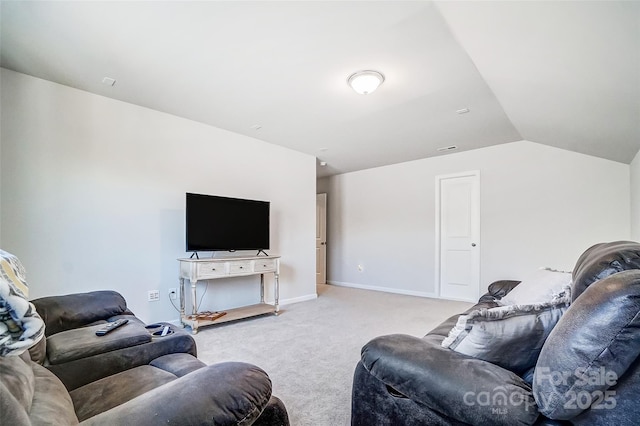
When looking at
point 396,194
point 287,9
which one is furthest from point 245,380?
point 396,194

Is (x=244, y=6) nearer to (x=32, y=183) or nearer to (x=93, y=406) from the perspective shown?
(x=93, y=406)

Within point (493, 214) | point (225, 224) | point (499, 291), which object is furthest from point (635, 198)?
point (225, 224)

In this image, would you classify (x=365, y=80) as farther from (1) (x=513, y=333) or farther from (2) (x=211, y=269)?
(2) (x=211, y=269)

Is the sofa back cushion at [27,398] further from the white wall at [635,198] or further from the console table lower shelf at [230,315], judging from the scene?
the white wall at [635,198]

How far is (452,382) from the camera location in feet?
3.30

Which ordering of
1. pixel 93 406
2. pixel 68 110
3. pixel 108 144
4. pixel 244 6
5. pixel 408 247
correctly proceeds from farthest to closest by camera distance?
1. pixel 408 247
2. pixel 108 144
3. pixel 68 110
4. pixel 244 6
5. pixel 93 406

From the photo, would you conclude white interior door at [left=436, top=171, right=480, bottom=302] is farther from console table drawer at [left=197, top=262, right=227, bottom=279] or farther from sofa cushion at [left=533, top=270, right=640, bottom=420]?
sofa cushion at [left=533, top=270, right=640, bottom=420]

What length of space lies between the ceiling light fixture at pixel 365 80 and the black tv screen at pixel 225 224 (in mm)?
2055

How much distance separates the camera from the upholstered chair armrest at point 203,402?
0.72m

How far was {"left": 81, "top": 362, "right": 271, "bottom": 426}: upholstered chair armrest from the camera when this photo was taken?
28.2 inches

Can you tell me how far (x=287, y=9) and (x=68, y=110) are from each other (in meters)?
2.51

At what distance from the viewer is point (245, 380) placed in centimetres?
89

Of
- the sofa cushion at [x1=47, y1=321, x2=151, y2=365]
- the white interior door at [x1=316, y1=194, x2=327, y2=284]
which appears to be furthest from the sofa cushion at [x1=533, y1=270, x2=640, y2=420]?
the white interior door at [x1=316, y1=194, x2=327, y2=284]

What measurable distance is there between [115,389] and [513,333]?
158cm
